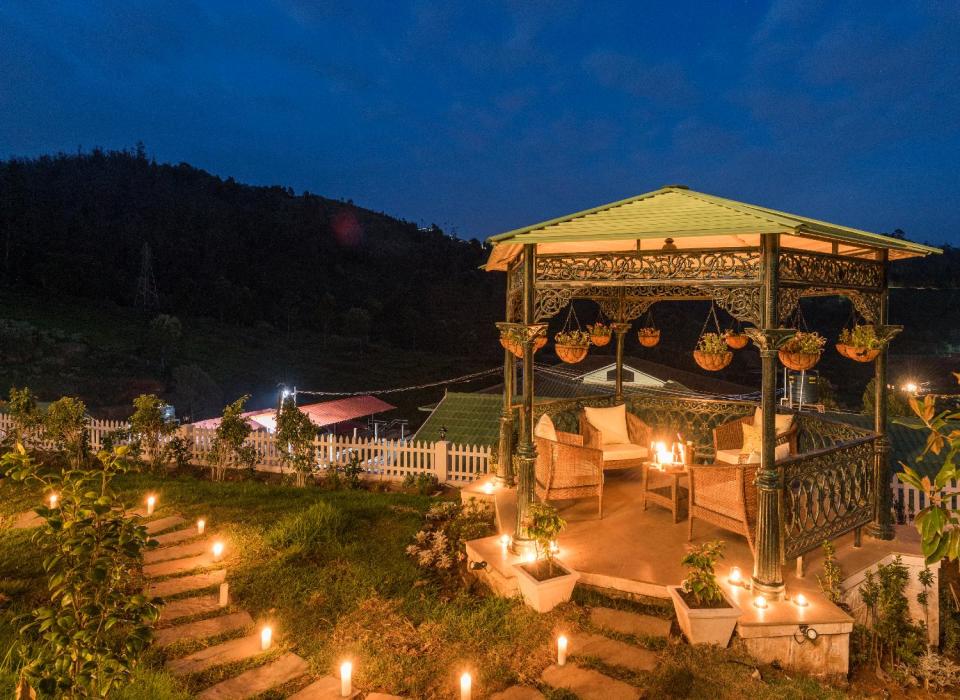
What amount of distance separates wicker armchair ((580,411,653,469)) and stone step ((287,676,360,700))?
13.8 feet

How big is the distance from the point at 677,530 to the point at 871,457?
224 cm

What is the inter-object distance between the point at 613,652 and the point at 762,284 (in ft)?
10.6

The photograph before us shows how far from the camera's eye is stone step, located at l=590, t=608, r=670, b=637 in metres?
4.44

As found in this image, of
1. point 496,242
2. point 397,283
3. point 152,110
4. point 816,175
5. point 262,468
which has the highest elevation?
point 152,110

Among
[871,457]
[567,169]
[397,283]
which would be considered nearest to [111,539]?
[871,457]

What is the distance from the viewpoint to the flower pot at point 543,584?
4.74m

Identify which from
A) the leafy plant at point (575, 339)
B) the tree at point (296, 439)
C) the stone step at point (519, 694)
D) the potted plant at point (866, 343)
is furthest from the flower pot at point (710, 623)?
the tree at point (296, 439)

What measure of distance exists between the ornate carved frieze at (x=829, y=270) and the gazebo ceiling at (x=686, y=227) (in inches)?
7.0

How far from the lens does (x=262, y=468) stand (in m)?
10.5

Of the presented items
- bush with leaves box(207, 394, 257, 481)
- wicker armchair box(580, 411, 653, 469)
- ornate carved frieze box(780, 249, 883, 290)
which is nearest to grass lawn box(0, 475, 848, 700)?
bush with leaves box(207, 394, 257, 481)

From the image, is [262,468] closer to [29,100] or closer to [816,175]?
[816,175]

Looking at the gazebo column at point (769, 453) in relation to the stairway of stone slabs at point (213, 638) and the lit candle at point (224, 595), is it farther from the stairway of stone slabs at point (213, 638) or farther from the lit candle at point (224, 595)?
the lit candle at point (224, 595)

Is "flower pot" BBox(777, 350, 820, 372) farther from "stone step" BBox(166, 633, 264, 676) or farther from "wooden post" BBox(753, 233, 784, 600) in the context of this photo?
"stone step" BBox(166, 633, 264, 676)

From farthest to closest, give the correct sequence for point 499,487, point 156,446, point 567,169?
1. point 567,169
2. point 156,446
3. point 499,487
